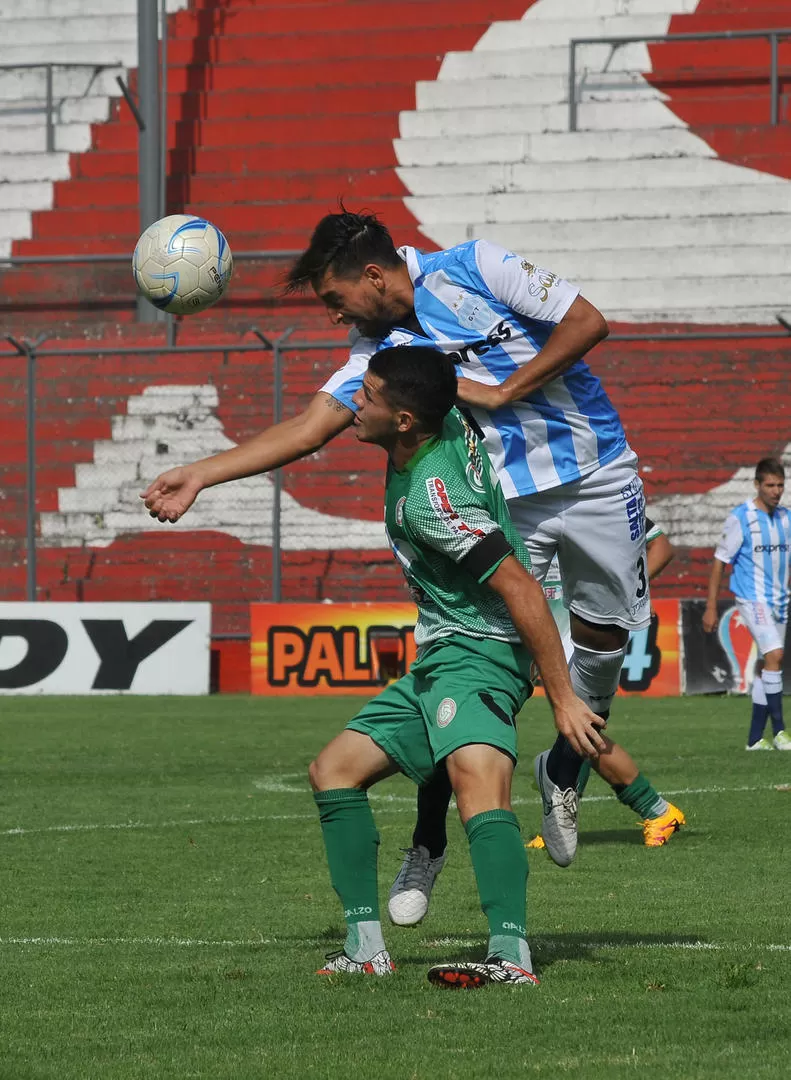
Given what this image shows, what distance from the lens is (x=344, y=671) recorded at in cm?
1853

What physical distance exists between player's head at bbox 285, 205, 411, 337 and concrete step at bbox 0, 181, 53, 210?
66.0 feet

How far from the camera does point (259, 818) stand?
355 inches

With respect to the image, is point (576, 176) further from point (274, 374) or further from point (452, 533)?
point (452, 533)

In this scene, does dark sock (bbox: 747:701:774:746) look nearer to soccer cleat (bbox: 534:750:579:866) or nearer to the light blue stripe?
soccer cleat (bbox: 534:750:579:866)

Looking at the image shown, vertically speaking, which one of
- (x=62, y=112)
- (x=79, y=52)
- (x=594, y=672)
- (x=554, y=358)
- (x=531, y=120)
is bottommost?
(x=594, y=672)

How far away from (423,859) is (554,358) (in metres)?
1.67

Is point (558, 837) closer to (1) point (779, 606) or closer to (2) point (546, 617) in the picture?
(2) point (546, 617)

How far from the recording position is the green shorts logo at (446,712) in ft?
15.8

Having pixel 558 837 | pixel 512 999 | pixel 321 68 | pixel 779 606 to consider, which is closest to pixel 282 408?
pixel 321 68

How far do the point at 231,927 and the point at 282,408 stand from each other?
50.0 ft

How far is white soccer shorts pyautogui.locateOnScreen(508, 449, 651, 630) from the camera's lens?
6.02 m

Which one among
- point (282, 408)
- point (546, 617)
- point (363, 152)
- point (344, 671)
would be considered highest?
point (363, 152)

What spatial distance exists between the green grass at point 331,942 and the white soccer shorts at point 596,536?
110cm

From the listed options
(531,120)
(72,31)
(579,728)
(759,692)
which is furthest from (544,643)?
(72,31)
